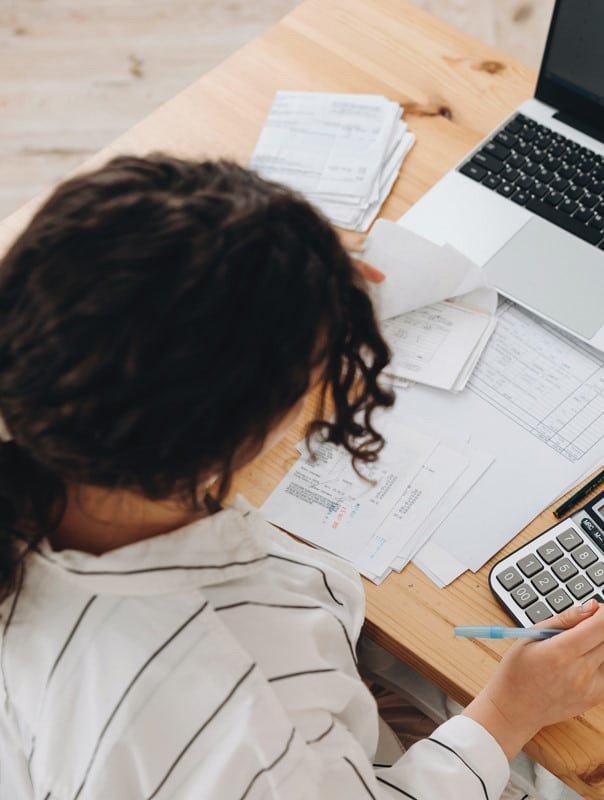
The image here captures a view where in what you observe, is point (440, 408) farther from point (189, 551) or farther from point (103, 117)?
point (103, 117)

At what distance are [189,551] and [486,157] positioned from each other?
23.5 inches

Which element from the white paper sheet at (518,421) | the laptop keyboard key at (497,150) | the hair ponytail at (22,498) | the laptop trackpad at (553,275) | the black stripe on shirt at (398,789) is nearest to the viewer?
the hair ponytail at (22,498)

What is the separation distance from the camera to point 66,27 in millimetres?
2117

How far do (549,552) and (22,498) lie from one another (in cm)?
42

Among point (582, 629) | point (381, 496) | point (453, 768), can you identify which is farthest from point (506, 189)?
point (453, 768)

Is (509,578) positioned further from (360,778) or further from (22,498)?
(22,498)

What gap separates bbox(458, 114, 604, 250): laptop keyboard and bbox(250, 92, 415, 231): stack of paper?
9 cm

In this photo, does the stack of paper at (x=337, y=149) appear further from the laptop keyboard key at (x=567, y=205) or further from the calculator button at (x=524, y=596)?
the calculator button at (x=524, y=596)

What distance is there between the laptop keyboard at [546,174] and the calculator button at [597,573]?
0.34 metres

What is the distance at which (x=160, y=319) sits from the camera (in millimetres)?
477

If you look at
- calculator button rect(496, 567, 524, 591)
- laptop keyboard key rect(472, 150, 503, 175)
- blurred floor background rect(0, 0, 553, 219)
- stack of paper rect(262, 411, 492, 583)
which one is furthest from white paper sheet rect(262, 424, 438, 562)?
blurred floor background rect(0, 0, 553, 219)

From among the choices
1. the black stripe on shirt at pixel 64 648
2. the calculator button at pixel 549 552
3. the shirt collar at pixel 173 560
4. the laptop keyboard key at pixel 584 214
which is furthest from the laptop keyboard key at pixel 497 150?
the black stripe on shirt at pixel 64 648

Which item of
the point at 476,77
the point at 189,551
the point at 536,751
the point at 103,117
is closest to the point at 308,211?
the point at 189,551

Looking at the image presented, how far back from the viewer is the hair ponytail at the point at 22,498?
59 centimetres
